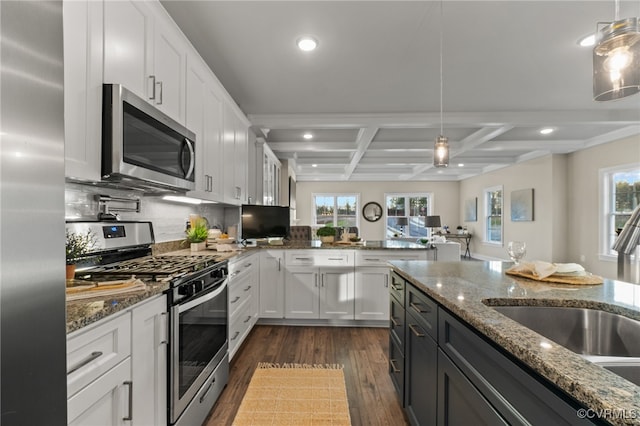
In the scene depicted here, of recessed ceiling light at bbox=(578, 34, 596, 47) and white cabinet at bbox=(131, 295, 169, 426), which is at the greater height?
recessed ceiling light at bbox=(578, 34, 596, 47)

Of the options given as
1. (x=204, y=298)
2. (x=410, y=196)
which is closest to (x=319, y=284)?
(x=204, y=298)

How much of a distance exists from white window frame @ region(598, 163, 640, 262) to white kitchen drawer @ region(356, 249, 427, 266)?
13.5ft

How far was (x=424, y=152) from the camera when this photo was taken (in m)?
6.26

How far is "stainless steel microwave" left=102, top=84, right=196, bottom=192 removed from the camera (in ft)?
4.64

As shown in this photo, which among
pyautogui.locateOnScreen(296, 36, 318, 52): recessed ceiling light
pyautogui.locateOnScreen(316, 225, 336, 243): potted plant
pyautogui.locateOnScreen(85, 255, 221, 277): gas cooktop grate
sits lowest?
pyautogui.locateOnScreen(85, 255, 221, 277): gas cooktop grate

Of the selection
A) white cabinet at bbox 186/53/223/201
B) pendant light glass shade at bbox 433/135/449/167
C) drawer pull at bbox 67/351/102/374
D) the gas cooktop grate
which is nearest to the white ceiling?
white cabinet at bbox 186/53/223/201

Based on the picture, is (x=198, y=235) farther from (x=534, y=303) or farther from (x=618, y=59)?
(x=618, y=59)

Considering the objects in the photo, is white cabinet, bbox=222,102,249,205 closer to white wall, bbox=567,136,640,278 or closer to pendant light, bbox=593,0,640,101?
pendant light, bbox=593,0,640,101

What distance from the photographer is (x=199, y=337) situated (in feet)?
5.63

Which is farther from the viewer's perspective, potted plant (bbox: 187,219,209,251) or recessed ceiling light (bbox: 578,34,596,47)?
potted plant (bbox: 187,219,209,251)

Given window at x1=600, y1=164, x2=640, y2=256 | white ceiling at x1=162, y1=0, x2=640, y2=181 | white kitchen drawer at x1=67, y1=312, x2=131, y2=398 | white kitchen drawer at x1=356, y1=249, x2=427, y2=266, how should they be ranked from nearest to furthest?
white kitchen drawer at x1=67, y1=312, x2=131, y2=398
white ceiling at x1=162, y1=0, x2=640, y2=181
white kitchen drawer at x1=356, y1=249, x2=427, y2=266
window at x1=600, y1=164, x2=640, y2=256

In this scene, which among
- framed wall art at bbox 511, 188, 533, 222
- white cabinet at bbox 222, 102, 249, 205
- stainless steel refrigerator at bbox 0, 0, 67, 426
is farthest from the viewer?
framed wall art at bbox 511, 188, 533, 222

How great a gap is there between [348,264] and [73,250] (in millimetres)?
2463

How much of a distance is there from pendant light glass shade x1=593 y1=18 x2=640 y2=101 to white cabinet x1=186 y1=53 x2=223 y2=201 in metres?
2.28
